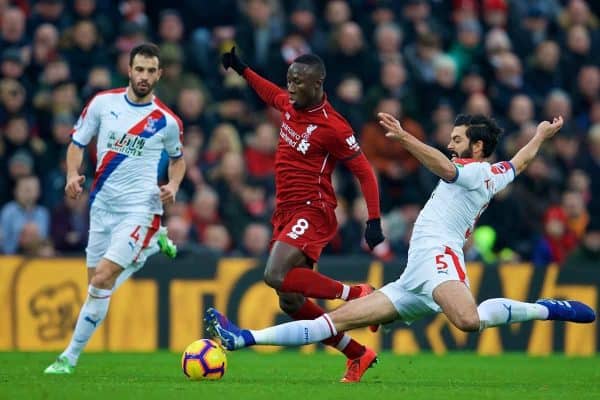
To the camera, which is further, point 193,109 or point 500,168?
point 193,109

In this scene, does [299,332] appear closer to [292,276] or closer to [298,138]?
[292,276]

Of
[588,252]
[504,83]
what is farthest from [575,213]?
[504,83]

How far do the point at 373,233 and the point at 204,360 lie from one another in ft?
5.77

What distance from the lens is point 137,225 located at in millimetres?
12727

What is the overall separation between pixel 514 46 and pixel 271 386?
12.0m

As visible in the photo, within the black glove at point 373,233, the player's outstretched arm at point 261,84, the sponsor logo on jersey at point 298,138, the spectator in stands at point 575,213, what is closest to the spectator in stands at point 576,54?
the spectator in stands at point 575,213

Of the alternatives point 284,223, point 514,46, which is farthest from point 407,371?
point 514,46

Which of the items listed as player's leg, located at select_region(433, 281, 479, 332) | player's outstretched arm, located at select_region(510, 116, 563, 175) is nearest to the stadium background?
player's outstretched arm, located at select_region(510, 116, 563, 175)

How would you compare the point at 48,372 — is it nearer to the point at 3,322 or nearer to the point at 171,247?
the point at 171,247

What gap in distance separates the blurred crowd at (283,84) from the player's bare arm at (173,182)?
4.19m

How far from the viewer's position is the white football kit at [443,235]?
11.3 meters

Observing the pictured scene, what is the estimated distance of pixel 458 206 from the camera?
11.5m

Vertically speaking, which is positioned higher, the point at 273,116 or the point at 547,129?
the point at 273,116

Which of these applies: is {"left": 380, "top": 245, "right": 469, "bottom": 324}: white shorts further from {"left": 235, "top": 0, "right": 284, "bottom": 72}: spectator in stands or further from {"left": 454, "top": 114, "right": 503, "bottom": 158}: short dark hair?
{"left": 235, "top": 0, "right": 284, "bottom": 72}: spectator in stands
